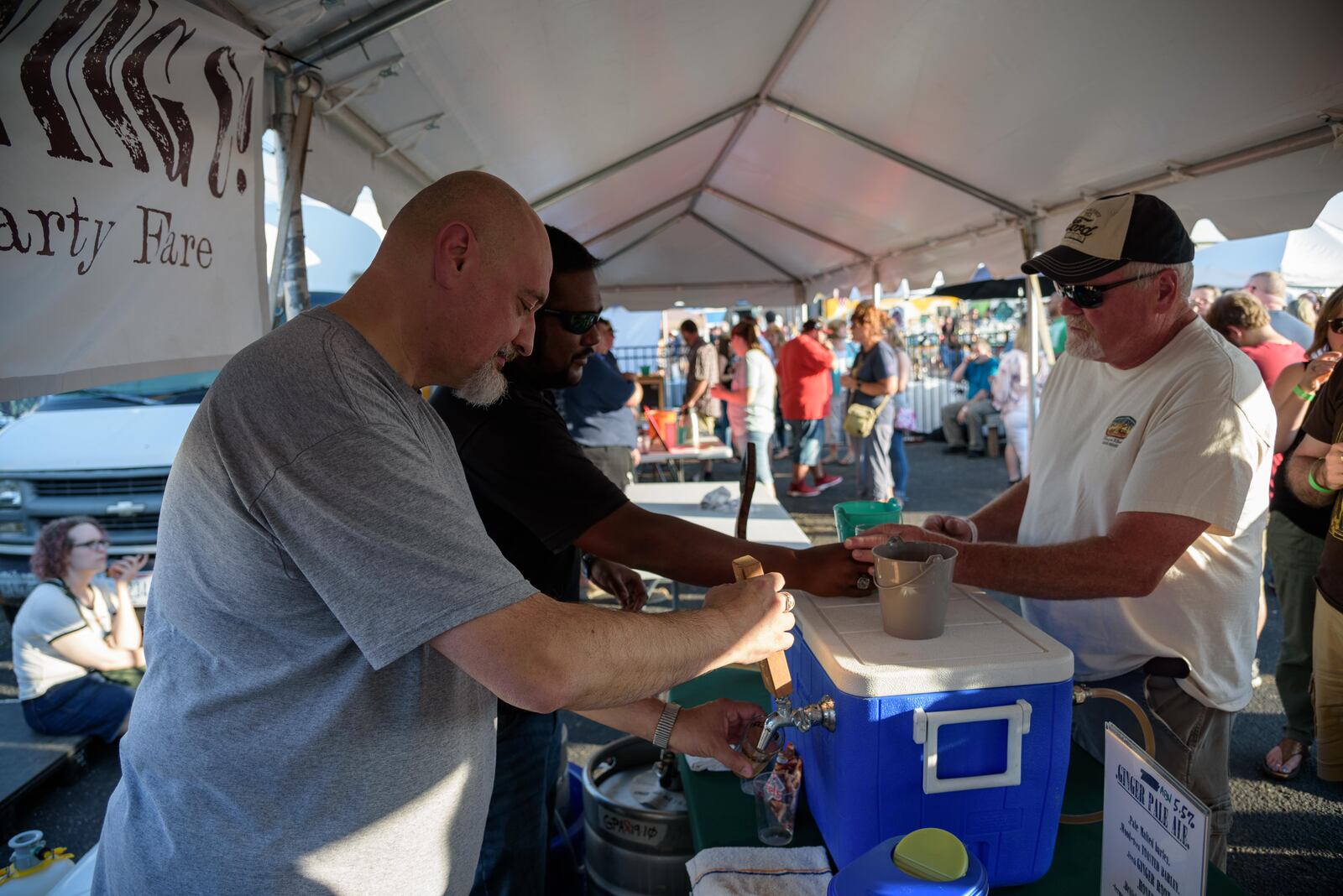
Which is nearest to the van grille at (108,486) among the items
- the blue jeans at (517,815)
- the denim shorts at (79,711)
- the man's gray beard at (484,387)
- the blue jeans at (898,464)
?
the denim shorts at (79,711)

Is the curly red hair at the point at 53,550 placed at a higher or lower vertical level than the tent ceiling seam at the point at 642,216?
lower

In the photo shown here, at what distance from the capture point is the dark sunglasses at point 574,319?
182cm

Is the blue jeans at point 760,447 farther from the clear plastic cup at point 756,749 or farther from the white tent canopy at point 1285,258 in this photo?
the clear plastic cup at point 756,749

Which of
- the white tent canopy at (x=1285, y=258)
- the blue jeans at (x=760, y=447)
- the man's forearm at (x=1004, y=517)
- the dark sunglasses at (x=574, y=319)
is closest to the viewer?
the dark sunglasses at (x=574, y=319)

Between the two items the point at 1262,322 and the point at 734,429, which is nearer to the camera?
the point at 1262,322

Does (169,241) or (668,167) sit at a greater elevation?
(668,167)

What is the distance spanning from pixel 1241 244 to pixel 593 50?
10.4 meters

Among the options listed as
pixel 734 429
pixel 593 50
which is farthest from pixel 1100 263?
pixel 734 429

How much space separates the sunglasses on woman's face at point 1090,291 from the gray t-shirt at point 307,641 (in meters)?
1.46

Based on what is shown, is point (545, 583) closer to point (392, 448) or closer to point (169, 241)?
point (392, 448)

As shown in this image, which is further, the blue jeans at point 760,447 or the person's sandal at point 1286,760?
the blue jeans at point 760,447

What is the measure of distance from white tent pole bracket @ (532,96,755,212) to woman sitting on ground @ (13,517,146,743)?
3344 millimetres

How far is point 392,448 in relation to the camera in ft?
3.04

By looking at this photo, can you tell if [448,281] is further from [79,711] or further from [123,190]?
Result: [79,711]
